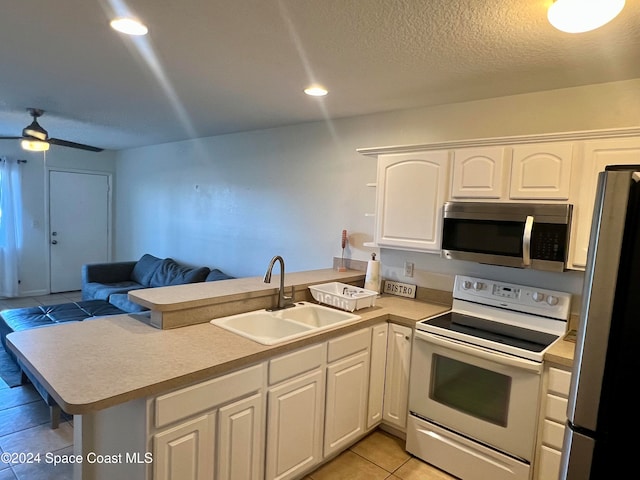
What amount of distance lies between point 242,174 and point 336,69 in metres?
2.28

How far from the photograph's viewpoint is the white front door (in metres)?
6.09

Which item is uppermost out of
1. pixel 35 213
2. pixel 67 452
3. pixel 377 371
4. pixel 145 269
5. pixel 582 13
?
pixel 582 13

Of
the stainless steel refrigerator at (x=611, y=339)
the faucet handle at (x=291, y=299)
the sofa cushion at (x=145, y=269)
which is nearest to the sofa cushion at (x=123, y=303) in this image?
the sofa cushion at (x=145, y=269)

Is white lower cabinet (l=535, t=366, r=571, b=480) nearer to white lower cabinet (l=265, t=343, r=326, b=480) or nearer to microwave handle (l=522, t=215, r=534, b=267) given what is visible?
microwave handle (l=522, t=215, r=534, b=267)

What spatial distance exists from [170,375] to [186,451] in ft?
1.09

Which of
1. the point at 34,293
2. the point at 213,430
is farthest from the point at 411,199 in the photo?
the point at 34,293

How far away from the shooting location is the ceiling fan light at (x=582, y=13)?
51.4 inches

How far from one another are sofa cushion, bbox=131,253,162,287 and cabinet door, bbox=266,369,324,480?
12.0 ft

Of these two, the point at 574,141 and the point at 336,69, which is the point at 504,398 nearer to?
the point at 574,141

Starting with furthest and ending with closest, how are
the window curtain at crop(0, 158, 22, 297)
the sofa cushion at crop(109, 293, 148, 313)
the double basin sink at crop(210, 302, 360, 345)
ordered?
the window curtain at crop(0, 158, 22, 297), the sofa cushion at crop(109, 293, 148, 313), the double basin sink at crop(210, 302, 360, 345)

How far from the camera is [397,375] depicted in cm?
256

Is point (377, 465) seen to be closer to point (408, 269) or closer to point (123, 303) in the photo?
point (408, 269)

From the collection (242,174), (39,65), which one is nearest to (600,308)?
(39,65)

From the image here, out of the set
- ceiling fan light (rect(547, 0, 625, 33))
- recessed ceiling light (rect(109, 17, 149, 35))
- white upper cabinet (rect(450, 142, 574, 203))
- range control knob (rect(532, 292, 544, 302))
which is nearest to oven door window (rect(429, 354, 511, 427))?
range control knob (rect(532, 292, 544, 302))
